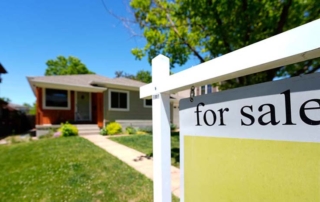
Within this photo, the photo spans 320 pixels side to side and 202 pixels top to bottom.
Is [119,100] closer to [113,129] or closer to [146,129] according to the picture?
[113,129]

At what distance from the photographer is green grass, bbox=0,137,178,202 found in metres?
3.35

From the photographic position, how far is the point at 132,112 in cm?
1495

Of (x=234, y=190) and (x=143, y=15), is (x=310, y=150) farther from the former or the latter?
(x=143, y=15)

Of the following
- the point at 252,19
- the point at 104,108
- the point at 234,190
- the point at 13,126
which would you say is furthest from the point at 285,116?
the point at 13,126

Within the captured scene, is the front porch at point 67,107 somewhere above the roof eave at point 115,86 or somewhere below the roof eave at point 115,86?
below

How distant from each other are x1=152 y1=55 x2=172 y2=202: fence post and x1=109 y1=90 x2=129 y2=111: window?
12.8 m

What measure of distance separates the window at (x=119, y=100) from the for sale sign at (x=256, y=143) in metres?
13.1

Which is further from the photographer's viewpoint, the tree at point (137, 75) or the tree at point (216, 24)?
the tree at point (137, 75)

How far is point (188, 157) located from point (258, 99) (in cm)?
62

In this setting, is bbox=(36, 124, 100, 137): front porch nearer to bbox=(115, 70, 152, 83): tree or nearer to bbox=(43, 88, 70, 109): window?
bbox=(43, 88, 70, 109): window

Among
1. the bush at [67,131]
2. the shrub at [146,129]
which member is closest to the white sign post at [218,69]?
the bush at [67,131]

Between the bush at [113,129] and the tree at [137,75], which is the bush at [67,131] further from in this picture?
the tree at [137,75]

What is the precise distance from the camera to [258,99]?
0.92 metres

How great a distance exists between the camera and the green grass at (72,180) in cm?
335
